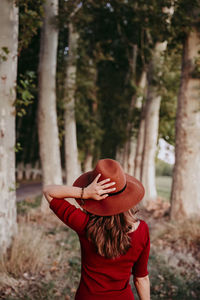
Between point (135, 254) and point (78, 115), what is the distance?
52.8 ft

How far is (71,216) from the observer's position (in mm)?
1947

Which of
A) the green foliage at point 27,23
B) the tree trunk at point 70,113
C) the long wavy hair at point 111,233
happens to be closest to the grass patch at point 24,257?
the long wavy hair at point 111,233

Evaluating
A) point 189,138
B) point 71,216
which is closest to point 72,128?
point 189,138

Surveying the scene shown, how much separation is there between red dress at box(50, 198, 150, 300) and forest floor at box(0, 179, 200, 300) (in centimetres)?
228

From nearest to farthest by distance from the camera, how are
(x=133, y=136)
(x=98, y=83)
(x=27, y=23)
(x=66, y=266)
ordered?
(x=66, y=266) < (x=27, y=23) < (x=133, y=136) < (x=98, y=83)

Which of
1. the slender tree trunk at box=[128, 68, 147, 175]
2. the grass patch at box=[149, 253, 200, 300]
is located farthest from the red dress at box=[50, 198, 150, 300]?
the slender tree trunk at box=[128, 68, 147, 175]

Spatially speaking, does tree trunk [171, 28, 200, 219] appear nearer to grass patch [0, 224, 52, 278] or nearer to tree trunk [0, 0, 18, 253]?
grass patch [0, 224, 52, 278]

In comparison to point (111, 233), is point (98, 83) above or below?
above

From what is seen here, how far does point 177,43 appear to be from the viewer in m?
8.44

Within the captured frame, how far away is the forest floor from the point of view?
4.10m

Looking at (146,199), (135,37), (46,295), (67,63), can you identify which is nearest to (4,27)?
(46,295)

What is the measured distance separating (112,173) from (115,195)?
Answer: 15cm

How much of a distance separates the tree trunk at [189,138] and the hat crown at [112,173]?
6.18m

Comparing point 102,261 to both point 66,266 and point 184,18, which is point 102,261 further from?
point 184,18
